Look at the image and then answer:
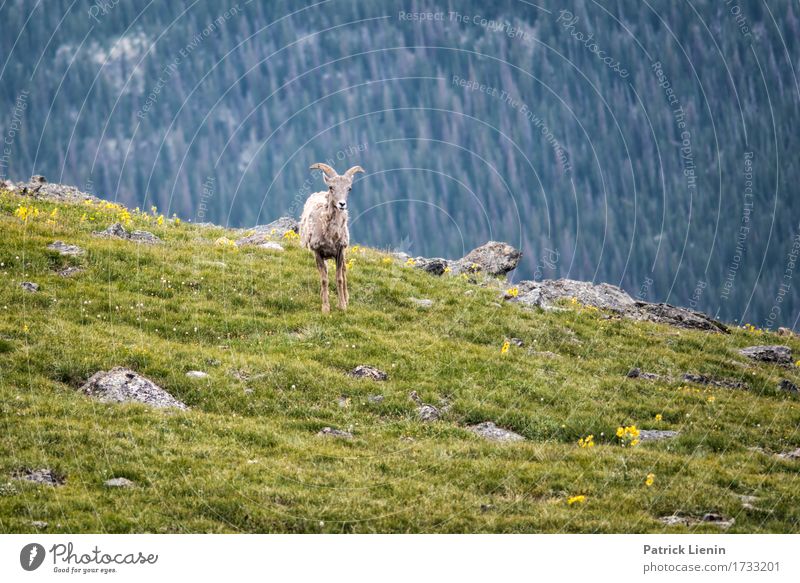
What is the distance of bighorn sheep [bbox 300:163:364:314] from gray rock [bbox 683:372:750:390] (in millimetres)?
11409

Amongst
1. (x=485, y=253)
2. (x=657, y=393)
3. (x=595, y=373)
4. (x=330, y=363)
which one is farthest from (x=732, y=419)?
(x=485, y=253)

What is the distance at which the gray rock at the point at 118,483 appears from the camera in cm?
1642

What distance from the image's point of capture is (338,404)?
74.3ft

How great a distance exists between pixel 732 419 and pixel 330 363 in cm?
1140

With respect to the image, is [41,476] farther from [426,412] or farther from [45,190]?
[45,190]

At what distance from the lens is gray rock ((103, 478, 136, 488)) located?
16422mm

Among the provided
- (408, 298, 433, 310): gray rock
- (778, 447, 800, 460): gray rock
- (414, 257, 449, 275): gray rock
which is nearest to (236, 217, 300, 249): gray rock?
(414, 257, 449, 275): gray rock

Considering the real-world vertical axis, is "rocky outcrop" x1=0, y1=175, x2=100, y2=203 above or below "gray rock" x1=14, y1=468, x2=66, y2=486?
above

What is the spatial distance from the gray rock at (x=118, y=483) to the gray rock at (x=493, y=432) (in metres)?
8.75

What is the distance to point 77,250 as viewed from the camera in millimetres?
29750

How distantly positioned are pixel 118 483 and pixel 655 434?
13.6 m

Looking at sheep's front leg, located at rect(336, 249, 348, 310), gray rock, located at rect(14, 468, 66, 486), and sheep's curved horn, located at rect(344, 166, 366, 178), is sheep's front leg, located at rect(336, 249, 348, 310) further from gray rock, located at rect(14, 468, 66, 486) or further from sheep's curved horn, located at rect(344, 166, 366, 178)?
gray rock, located at rect(14, 468, 66, 486)

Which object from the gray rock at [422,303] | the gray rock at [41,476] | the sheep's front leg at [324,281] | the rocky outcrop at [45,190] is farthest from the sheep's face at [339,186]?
the rocky outcrop at [45,190]

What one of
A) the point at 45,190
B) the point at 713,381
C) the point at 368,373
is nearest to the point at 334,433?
the point at 368,373
